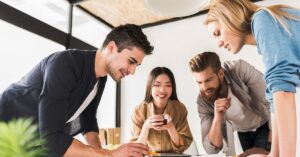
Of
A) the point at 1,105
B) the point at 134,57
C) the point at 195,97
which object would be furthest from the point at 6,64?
the point at 195,97

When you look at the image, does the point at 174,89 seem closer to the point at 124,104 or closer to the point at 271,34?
the point at 124,104

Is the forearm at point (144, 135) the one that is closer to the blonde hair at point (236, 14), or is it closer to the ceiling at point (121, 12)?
the ceiling at point (121, 12)

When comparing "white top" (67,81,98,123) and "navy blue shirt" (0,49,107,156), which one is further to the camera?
"white top" (67,81,98,123)

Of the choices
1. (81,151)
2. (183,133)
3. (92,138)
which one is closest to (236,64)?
(183,133)

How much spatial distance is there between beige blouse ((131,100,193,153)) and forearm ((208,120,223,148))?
184 millimetres

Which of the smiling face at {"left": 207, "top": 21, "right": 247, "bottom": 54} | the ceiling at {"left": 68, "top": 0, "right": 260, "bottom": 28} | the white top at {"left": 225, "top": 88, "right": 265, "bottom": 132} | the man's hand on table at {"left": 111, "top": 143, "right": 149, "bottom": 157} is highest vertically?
the ceiling at {"left": 68, "top": 0, "right": 260, "bottom": 28}

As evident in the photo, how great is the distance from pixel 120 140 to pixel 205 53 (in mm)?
1142

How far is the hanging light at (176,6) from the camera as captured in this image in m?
1.28

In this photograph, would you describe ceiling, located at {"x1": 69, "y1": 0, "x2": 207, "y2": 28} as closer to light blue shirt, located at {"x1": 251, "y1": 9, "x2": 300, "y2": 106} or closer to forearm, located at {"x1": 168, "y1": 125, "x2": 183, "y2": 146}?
forearm, located at {"x1": 168, "y1": 125, "x2": 183, "y2": 146}

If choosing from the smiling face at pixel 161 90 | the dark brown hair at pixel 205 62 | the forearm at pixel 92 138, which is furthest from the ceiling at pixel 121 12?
the forearm at pixel 92 138

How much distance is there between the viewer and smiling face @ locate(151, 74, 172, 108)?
8.25 feet

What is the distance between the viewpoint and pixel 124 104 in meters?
2.94

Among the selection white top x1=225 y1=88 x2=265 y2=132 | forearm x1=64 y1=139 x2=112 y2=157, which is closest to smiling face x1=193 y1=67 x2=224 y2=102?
white top x1=225 y1=88 x2=265 y2=132

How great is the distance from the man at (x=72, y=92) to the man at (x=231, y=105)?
94 cm
